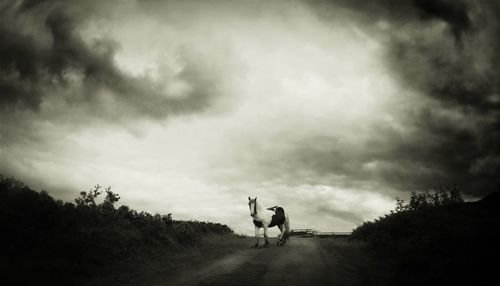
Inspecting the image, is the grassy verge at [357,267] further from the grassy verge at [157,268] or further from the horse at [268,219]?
the grassy verge at [157,268]

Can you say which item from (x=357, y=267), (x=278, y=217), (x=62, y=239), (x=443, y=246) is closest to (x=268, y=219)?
(x=278, y=217)

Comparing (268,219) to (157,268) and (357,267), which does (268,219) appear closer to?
(357,267)

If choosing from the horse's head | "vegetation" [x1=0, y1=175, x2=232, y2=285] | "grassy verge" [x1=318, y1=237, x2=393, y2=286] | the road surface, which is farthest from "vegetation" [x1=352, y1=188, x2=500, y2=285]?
"vegetation" [x1=0, y1=175, x2=232, y2=285]

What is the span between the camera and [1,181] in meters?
12.3

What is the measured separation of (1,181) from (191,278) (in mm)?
7790

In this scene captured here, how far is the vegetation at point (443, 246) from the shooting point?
8653 millimetres

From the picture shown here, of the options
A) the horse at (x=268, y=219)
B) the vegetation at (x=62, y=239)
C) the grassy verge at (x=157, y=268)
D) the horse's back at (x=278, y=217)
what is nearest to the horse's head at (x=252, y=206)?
the horse at (x=268, y=219)

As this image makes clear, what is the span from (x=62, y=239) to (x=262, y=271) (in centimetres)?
678

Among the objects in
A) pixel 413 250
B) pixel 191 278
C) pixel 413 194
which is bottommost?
pixel 191 278

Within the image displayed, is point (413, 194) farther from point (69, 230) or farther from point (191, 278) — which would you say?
point (69, 230)

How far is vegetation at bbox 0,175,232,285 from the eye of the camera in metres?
9.69

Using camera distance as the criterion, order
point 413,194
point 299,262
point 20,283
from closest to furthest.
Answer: point 20,283 < point 299,262 < point 413,194

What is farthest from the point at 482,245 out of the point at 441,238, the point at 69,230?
the point at 69,230

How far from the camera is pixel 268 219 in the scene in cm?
2069
